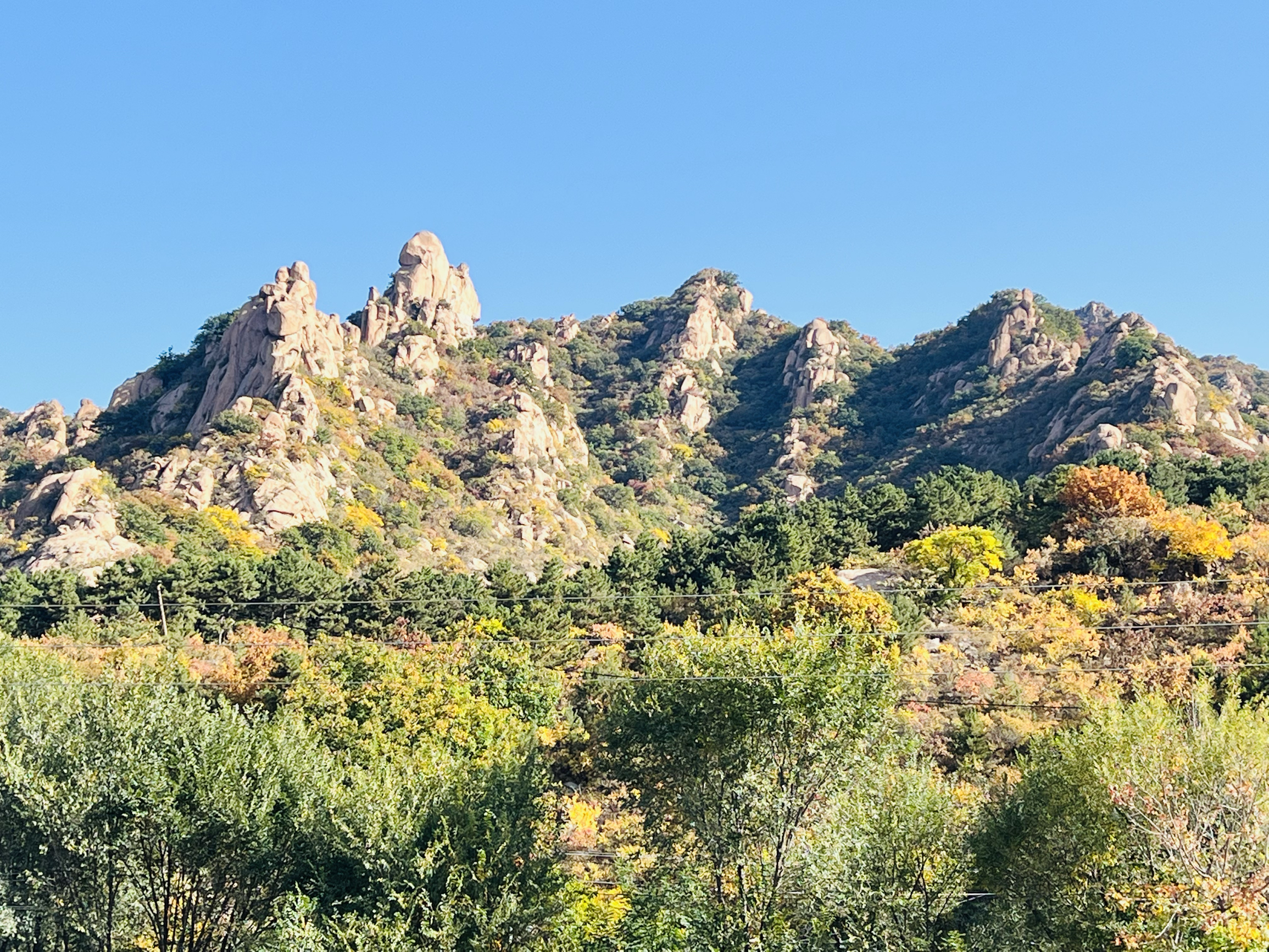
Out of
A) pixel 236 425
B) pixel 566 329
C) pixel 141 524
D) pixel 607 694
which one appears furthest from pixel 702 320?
pixel 607 694

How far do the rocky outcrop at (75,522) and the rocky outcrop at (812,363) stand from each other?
308 feet

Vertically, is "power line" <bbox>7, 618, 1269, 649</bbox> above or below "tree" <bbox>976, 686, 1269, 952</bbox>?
above

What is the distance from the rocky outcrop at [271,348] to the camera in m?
91.1

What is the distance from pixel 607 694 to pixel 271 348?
7582cm

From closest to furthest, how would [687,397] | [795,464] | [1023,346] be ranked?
[795,464] → [1023,346] → [687,397]

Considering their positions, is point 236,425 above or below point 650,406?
below

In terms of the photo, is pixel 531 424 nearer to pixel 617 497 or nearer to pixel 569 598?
pixel 617 497

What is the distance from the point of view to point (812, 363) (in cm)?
14588

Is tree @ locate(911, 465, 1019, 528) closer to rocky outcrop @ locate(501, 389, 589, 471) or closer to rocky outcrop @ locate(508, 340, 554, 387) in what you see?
rocky outcrop @ locate(501, 389, 589, 471)

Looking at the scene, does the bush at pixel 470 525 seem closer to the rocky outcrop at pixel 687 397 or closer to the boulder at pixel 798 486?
the boulder at pixel 798 486

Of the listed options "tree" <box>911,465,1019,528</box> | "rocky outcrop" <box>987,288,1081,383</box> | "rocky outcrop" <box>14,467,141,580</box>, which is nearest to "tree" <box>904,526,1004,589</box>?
"tree" <box>911,465,1019,528</box>

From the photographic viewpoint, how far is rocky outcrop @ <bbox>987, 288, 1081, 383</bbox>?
412 ft

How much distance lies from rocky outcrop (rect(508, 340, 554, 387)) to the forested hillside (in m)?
39.6

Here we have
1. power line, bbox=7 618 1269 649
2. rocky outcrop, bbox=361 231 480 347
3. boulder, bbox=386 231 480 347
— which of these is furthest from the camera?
boulder, bbox=386 231 480 347
